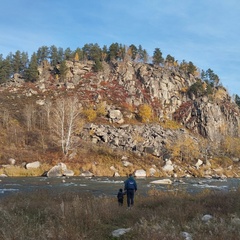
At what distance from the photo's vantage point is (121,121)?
91062 millimetres

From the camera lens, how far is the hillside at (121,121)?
6356cm

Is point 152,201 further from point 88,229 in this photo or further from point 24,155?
point 24,155

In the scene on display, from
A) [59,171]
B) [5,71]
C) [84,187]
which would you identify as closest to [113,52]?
[5,71]

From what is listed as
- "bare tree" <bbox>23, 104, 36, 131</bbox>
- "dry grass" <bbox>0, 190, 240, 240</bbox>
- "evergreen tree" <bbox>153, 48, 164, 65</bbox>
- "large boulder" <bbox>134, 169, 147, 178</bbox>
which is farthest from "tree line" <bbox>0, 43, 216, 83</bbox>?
"dry grass" <bbox>0, 190, 240, 240</bbox>

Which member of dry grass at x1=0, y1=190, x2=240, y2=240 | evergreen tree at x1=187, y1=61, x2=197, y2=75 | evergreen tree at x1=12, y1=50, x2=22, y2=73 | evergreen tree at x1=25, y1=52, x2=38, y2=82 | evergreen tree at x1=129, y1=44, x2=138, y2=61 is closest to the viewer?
dry grass at x1=0, y1=190, x2=240, y2=240

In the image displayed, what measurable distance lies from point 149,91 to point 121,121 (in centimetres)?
3102

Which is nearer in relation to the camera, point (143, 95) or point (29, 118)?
point (29, 118)

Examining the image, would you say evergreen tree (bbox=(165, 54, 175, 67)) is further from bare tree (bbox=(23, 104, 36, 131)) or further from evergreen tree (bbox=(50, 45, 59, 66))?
bare tree (bbox=(23, 104, 36, 131))

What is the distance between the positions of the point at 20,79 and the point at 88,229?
115m

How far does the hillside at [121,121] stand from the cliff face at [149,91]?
372 millimetres

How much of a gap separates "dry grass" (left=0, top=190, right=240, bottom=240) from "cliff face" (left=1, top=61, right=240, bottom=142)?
84612 mm

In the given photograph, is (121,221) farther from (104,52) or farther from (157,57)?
(104,52)

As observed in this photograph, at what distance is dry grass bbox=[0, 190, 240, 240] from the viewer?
8.13 meters

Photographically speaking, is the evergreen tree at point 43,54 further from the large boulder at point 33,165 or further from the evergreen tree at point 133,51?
the large boulder at point 33,165
